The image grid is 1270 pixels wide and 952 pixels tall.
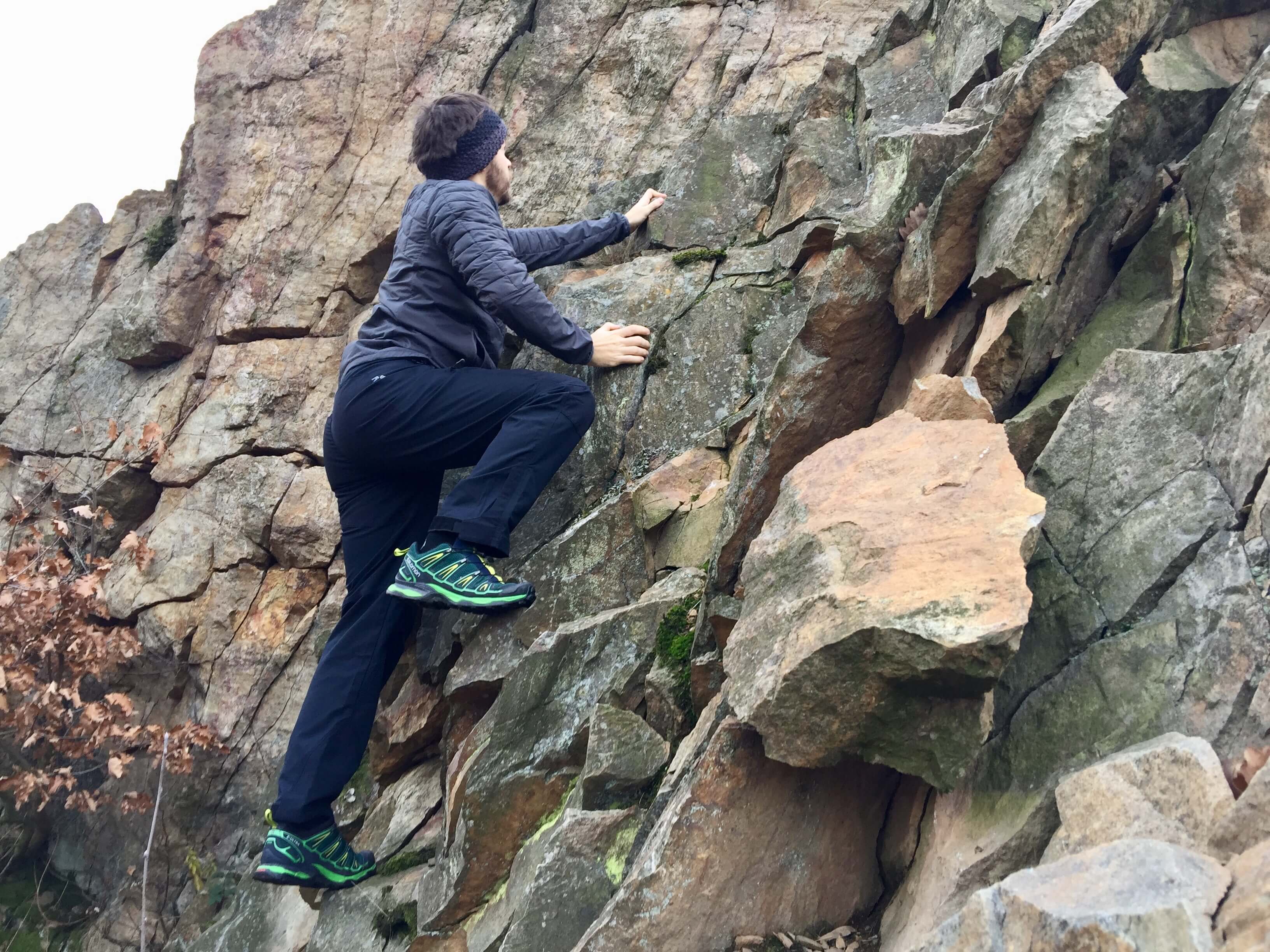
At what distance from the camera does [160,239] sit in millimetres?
12594

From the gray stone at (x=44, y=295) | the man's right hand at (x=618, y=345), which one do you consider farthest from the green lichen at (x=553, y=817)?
the gray stone at (x=44, y=295)

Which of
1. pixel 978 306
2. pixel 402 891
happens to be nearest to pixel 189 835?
pixel 402 891

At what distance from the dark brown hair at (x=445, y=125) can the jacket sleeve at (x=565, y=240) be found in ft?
2.57

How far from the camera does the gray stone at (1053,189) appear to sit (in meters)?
5.62

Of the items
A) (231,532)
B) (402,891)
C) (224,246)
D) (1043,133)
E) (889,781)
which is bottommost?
(402,891)

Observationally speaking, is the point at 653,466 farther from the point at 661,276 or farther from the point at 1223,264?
the point at 1223,264

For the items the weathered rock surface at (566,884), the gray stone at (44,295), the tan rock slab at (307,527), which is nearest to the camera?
the weathered rock surface at (566,884)

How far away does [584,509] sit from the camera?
25.9ft

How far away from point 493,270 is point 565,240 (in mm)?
1567

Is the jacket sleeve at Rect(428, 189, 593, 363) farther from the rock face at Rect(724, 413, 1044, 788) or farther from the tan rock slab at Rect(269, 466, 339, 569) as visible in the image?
the tan rock slab at Rect(269, 466, 339, 569)

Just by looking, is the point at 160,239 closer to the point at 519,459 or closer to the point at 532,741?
the point at 519,459

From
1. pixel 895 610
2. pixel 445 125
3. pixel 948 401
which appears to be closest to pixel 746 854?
pixel 895 610

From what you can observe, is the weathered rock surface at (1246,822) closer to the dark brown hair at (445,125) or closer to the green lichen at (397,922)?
the green lichen at (397,922)

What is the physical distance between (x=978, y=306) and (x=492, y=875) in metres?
4.40
